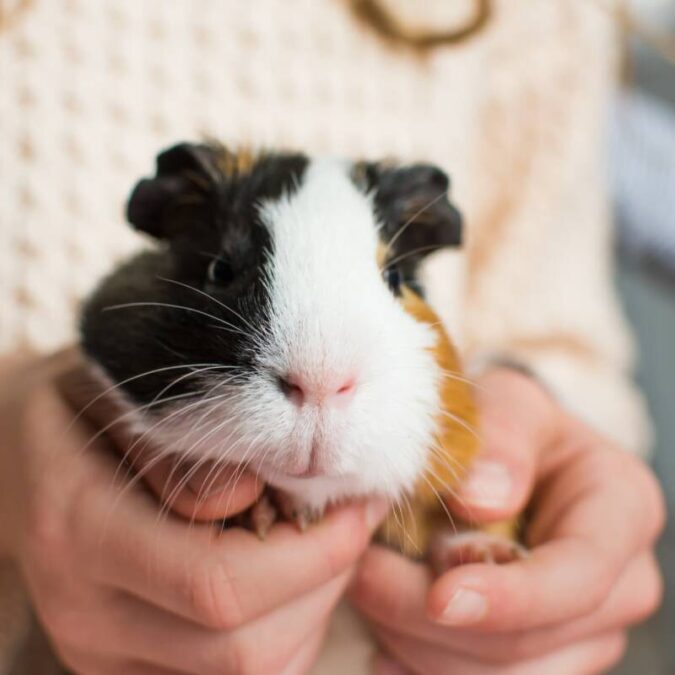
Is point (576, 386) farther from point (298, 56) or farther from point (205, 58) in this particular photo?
point (205, 58)

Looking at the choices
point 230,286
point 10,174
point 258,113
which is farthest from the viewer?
point 258,113

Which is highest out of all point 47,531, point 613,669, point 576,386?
point 47,531

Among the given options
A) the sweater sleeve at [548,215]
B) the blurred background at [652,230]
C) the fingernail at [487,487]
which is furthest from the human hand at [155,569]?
the blurred background at [652,230]

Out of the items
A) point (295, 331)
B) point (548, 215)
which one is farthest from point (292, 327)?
point (548, 215)

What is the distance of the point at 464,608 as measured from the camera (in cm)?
67

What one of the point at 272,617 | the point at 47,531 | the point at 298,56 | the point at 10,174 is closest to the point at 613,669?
the point at 272,617

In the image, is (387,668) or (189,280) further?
(387,668)

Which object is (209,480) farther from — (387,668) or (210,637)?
(387,668)

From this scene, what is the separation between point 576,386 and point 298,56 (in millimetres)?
817

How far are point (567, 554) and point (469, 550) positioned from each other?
0.11 meters

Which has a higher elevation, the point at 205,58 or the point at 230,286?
the point at 205,58

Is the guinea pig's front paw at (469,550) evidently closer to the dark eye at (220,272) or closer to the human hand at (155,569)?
the human hand at (155,569)

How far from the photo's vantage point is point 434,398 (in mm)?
621

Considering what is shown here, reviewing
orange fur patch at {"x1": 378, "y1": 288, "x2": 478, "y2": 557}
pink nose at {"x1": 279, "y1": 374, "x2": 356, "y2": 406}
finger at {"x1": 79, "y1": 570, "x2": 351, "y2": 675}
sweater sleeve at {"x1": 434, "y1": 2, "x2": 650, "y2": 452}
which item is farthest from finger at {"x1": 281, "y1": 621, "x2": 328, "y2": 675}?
sweater sleeve at {"x1": 434, "y1": 2, "x2": 650, "y2": 452}
